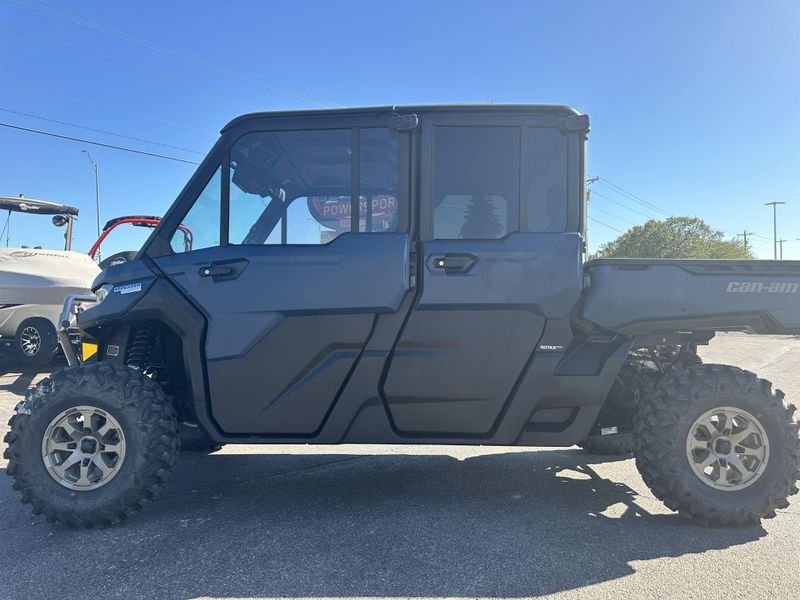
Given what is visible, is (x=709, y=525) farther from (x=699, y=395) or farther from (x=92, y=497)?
(x=92, y=497)

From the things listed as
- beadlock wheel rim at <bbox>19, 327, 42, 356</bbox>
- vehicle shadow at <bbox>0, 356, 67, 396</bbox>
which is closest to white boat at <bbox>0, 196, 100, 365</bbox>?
beadlock wheel rim at <bbox>19, 327, 42, 356</bbox>

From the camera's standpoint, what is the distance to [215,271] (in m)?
3.29

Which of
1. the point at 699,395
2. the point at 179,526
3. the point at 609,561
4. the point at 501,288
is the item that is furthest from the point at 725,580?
the point at 179,526

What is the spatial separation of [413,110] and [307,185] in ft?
2.68

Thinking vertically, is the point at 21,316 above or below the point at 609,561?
above

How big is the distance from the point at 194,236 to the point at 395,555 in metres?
2.23

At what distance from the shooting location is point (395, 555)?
111 inches

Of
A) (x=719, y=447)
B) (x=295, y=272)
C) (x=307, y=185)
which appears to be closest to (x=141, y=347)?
(x=295, y=272)

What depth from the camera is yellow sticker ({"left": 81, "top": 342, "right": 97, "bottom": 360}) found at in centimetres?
374

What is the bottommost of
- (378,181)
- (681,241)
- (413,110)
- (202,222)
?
(202,222)

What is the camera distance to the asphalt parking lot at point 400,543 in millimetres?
2553

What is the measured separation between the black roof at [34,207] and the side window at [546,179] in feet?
37.2

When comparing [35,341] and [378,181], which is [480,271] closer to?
[378,181]

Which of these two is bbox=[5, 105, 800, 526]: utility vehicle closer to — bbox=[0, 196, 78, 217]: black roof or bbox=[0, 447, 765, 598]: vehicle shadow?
bbox=[0, 447, 765, 598]: vehicle shadow
